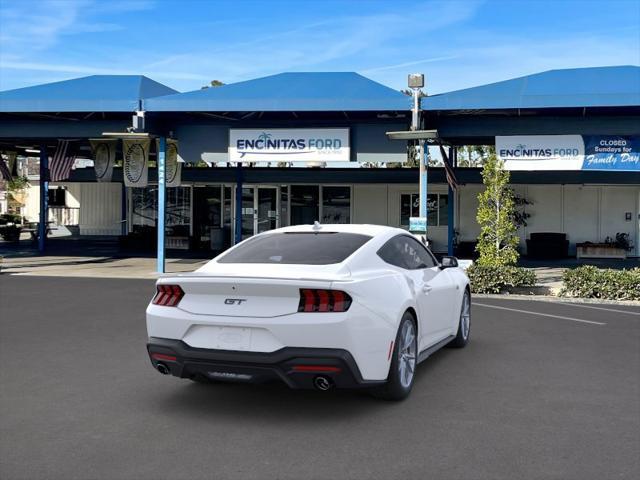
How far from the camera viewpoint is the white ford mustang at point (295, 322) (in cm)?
499

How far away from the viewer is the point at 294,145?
18734 mm

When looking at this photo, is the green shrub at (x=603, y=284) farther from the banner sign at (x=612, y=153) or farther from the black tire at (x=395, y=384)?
the black tire at (x=395, y=384)

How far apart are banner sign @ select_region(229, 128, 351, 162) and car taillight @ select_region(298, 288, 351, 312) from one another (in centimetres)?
1368

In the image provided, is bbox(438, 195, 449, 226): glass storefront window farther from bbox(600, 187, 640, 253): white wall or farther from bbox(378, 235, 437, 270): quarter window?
bbox(378, 235, 437, 270): quarter window

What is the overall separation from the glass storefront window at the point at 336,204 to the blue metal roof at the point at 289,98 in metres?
9.85

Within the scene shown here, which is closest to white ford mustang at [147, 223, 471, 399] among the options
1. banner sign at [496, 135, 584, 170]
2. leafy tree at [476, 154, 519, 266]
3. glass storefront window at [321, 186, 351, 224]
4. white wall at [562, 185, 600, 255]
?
leafy tree at [476, 154, 519, 266]

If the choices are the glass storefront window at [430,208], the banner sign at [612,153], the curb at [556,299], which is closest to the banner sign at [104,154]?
the glass storefront window at [430,208]

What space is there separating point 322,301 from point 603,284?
10433mm

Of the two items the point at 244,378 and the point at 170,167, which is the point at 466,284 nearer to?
the point at 244,378

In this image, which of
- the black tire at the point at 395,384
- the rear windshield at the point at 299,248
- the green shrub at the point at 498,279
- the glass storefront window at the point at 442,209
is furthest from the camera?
the glass storefront window at the point at 442,209

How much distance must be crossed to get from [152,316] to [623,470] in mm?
3596

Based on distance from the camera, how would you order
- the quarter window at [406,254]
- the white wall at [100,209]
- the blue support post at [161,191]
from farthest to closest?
the white wall at [100,209], the blue support post at [161,191], the quarter window at [406,254]

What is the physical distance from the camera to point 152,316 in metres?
5.45

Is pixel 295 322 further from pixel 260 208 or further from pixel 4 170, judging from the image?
pixel 4 170
